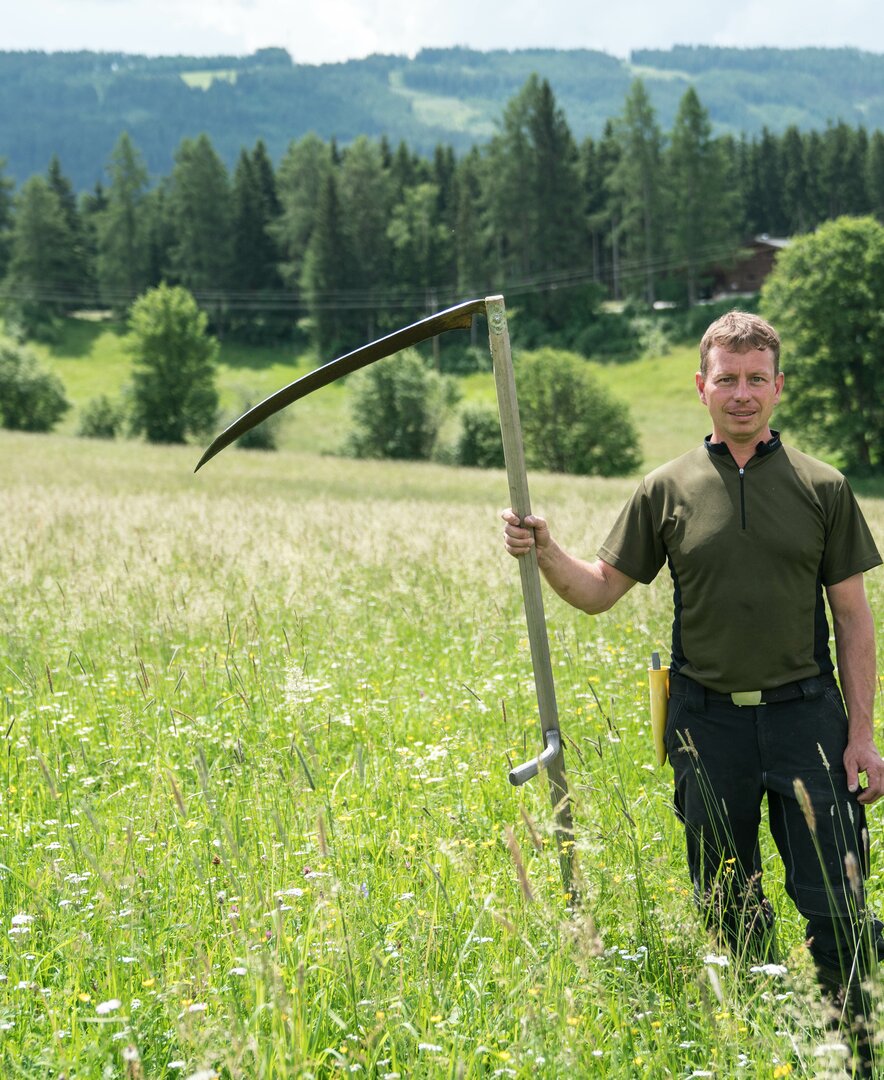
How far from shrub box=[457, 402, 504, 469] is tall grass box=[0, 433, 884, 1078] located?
4520 cm

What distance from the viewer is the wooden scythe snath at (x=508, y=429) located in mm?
2969

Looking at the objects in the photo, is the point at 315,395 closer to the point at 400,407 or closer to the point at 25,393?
the point at 25,393

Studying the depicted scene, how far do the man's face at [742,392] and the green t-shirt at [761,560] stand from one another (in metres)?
0.09

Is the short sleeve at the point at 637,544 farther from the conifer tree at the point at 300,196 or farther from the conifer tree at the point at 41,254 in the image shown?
the conifer tree at the point at 41,254

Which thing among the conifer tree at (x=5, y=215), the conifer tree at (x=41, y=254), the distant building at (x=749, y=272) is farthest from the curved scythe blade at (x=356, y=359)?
the conifer tree at (x=5, y=215)

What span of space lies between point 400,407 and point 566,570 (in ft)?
174

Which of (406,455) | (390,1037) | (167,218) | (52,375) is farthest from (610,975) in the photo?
(167,218)

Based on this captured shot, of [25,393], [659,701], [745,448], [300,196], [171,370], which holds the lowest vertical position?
[659,701]

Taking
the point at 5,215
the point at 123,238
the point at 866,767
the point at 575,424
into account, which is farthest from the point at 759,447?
the point at 5,215

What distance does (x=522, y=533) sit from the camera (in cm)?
320

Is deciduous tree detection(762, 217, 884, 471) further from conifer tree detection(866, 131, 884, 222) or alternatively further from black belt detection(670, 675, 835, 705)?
conifer tree detection(866, 131, 884, 222)

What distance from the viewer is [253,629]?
602cm

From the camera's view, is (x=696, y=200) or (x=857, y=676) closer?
(x=857, y=676)

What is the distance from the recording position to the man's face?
3.24m
